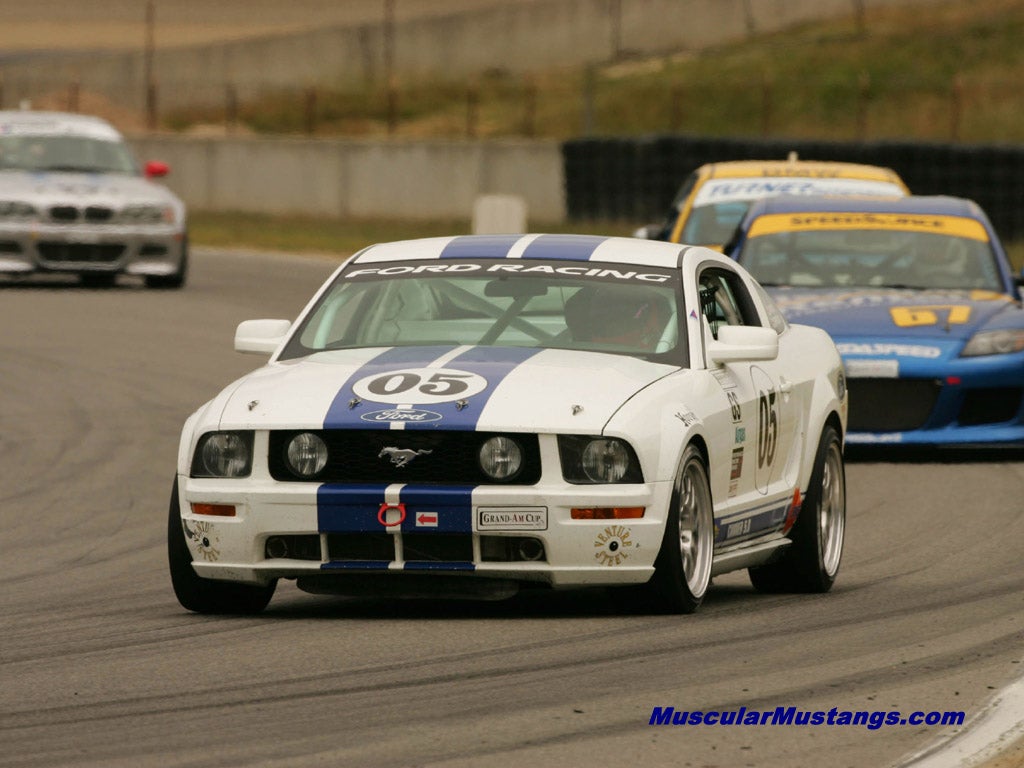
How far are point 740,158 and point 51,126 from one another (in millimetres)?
10777

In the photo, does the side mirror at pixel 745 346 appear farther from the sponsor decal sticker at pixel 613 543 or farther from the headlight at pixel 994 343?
the headlight at pixel 994 343

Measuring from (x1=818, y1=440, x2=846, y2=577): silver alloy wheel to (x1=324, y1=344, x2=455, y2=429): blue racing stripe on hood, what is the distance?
1.74 meters

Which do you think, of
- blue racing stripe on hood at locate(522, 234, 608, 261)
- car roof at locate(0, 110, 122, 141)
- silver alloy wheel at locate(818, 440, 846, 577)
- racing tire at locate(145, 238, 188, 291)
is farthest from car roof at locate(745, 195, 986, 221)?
car roof at locate(0, 110, 122, 141)

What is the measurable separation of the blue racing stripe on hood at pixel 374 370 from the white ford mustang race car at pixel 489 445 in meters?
0.01

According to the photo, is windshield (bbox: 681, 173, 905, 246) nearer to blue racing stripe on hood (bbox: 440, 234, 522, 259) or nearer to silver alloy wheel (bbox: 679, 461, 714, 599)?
blue racing stripe on hood (bbox: 440, 234, 522, 259)

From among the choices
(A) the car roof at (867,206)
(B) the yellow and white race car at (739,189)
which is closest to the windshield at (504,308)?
(A) the car roof at (867,206)

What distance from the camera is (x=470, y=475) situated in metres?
7.70

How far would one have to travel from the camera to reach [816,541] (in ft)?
30.0

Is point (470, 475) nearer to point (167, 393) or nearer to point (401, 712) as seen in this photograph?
point (401, 712)

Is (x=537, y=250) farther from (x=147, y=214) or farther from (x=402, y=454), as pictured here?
(x=147, y=214)

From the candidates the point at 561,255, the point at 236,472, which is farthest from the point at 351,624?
the point at 561,255

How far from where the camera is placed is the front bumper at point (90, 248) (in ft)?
76.2

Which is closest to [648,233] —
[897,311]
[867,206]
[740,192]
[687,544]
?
[740,192]

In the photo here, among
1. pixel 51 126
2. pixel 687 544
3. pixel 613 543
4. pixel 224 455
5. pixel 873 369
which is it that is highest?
pixel 224 455
